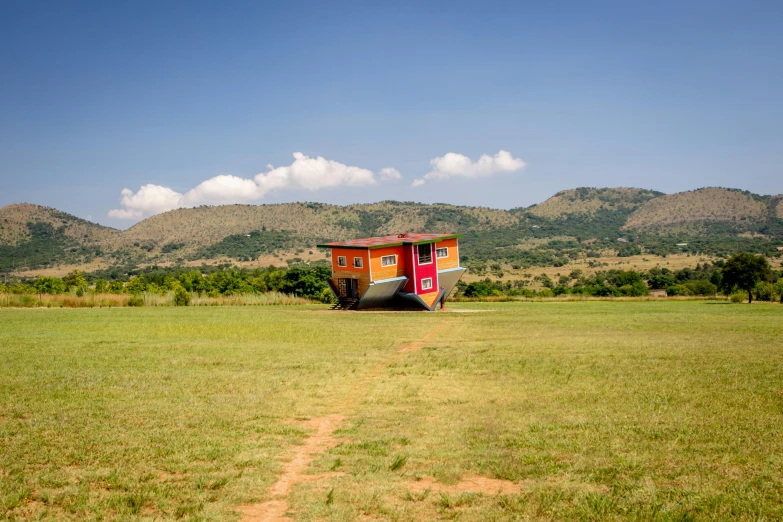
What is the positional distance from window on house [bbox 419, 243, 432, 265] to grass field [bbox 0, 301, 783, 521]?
1849cm

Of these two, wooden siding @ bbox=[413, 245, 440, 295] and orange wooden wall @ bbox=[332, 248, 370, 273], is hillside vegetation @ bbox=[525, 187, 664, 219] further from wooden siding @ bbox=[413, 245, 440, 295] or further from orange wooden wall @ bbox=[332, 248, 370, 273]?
orange wooden wall @ bbox=[332, 248, 370, 273]

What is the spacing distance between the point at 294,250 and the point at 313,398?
11173cm

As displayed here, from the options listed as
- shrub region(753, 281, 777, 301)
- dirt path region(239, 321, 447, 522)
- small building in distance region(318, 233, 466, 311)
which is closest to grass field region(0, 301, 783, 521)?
dirt path region(239, 321, 447, 522)

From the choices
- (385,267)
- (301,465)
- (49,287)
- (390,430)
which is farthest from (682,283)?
(301,465)

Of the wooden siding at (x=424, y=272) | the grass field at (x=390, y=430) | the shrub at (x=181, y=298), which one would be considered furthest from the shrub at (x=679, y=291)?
the shrub at (x=181, y=298)

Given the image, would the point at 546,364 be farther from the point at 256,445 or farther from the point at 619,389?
the point at 256,445

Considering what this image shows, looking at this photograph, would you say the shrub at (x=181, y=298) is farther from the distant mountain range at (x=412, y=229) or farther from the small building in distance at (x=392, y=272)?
the distant mountain range at (x=412, y=229)

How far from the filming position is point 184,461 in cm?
838

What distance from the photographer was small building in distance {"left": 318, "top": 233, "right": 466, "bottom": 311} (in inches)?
1448

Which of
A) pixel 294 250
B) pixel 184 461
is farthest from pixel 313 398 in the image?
pixel 294 250

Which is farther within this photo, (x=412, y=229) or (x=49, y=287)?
(x=412, y=229)

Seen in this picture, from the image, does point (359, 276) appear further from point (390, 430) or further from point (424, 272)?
point (390, 430)

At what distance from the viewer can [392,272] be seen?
123ft

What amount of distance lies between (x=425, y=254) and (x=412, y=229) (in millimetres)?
91779
